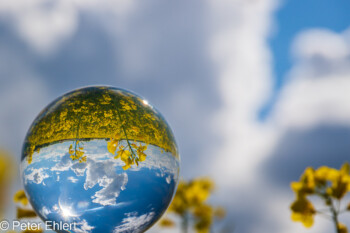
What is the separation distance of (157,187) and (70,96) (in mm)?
867

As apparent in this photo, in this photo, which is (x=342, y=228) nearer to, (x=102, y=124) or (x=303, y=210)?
(x=303, y=210)

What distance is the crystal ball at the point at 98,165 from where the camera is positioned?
6.83ft

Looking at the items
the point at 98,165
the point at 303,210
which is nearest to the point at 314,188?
the point at 303,210

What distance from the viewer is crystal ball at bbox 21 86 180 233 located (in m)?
2.08

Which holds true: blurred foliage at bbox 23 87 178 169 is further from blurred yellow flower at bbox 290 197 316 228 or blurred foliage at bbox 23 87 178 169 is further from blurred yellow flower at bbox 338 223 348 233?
blurred yellow flower at bbox 338 223 348 233

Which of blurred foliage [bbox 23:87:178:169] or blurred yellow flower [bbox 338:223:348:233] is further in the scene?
blurred yellow flower [bbox 338:223:348:233]

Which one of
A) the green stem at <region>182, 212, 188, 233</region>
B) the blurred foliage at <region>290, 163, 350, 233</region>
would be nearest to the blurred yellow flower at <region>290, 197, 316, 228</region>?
the blurred foliage at <region>290, 163, 350, 233</region>

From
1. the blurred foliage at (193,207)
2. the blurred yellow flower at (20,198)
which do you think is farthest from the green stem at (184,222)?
the blurred yellow flower at (20,198)

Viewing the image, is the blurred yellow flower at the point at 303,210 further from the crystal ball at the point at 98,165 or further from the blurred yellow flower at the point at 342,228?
the crystal ball at the point at 98,165

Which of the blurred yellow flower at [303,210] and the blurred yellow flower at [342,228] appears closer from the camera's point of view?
the blurred yellow flower at [342,228]

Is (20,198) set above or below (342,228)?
above

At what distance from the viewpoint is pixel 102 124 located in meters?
2.17

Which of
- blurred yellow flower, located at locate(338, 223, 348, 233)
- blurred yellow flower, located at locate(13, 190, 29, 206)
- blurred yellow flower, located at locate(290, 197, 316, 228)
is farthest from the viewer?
blurred yellow flower, located at locate(13, 190, 29, 206)

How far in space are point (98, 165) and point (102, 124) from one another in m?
0.26
